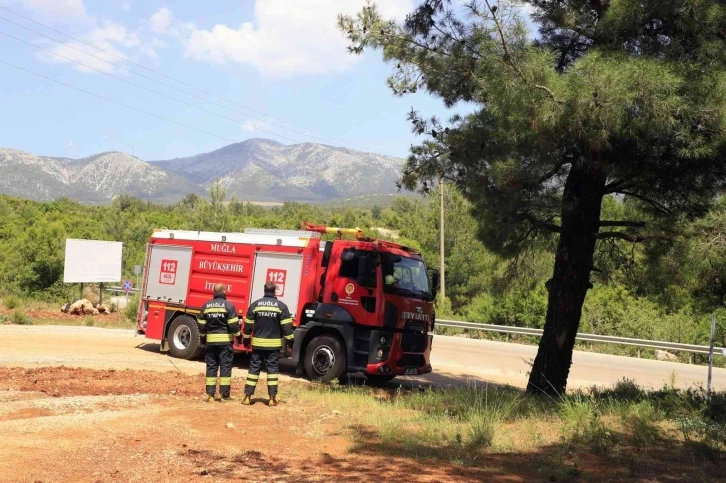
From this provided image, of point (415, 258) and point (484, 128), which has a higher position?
point (484, 128)

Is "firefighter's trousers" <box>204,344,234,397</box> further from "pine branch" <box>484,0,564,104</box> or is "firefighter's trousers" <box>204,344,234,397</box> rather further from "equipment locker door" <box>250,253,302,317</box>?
"pine branch" <box>484,0,564,104</box>

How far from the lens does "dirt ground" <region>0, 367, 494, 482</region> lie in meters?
6.25

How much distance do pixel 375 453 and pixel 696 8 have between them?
6.71 m

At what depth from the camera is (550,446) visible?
746 cm

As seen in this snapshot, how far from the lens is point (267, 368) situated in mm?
10312

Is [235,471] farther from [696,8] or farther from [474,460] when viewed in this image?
[696,8]

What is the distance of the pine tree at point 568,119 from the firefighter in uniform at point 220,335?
3.99 m

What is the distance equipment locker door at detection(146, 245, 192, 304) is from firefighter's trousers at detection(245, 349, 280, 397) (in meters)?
5.33

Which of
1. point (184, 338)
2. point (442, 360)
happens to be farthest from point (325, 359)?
point (442, 360)

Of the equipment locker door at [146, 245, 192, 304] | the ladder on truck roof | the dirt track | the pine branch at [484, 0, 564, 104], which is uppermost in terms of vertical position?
the pine branch at [484, 0, 564, 104]

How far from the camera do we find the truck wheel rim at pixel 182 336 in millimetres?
15289

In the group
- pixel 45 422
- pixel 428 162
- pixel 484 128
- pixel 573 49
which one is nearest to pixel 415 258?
pixel 428 162

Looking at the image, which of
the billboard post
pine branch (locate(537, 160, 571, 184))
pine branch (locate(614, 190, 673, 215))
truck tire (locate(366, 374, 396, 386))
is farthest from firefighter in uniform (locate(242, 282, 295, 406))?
the billboard post

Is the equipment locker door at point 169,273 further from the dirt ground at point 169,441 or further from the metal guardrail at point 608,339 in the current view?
the metal guardrail at point 608,339
